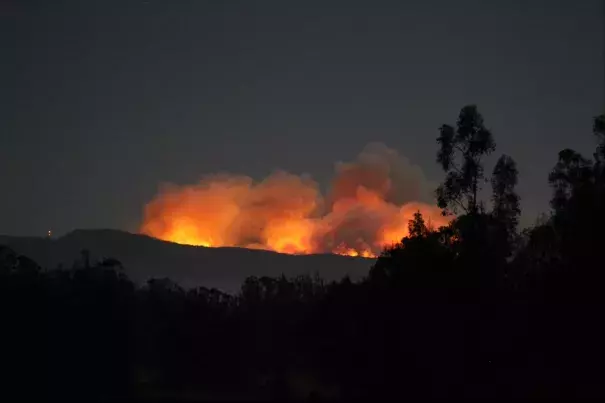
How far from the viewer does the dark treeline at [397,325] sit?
35125 millimetres

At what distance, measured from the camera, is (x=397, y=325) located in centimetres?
3847

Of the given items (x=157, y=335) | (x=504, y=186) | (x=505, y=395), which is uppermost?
(x=504, y=186)

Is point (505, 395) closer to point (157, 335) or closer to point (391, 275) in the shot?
point (391, 275)

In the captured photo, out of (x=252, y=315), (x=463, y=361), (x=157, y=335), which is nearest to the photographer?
(x=463, y=361)

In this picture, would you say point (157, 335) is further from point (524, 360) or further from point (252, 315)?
point (524, 360)

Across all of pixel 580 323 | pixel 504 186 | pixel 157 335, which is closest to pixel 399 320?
pixel 580 323

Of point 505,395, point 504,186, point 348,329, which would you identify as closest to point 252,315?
point 348,329

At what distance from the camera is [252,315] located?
51.2 meters

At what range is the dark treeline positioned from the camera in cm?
3512

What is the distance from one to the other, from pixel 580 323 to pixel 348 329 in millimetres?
11230

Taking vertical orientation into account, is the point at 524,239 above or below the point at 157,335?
above

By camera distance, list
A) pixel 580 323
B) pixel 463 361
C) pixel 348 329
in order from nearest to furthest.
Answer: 1. pixel 580 323
2. pixel 463 361
3. pixel 348 329

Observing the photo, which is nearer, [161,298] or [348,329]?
[348,329]

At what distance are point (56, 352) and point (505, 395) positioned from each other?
72.8 feet
